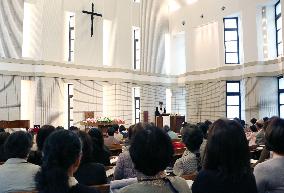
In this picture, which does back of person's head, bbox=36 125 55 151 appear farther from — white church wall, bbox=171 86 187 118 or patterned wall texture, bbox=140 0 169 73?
white church wall, bbox=171 86 187 118

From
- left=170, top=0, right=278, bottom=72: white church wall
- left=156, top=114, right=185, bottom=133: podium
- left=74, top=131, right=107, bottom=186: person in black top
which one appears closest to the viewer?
left=74, top=131, right=107, bottom=186: person in black top

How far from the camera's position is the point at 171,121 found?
13.3 metres

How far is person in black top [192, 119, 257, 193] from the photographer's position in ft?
6.42

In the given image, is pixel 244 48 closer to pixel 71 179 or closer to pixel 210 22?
pixel 210 22

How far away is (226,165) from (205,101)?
13.5m

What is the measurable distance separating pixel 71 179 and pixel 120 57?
13.5m

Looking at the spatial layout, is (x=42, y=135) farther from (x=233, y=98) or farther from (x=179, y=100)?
(x=179, y=100)

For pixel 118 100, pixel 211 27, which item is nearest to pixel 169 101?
pixel 118 100

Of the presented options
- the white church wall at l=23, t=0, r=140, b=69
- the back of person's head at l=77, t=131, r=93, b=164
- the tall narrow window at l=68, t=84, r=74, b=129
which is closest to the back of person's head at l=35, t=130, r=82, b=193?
Result: the back of person's head at l=77, t=131, r=93, b=164

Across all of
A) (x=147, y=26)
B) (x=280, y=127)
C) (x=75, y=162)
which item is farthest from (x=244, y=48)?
(x=75, y=162)

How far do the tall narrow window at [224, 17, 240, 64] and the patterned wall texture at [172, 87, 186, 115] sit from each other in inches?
114

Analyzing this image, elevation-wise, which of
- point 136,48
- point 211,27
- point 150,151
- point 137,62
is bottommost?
point 150,151

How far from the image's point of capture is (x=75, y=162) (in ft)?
5.95

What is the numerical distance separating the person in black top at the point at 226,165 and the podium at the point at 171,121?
440 inches
